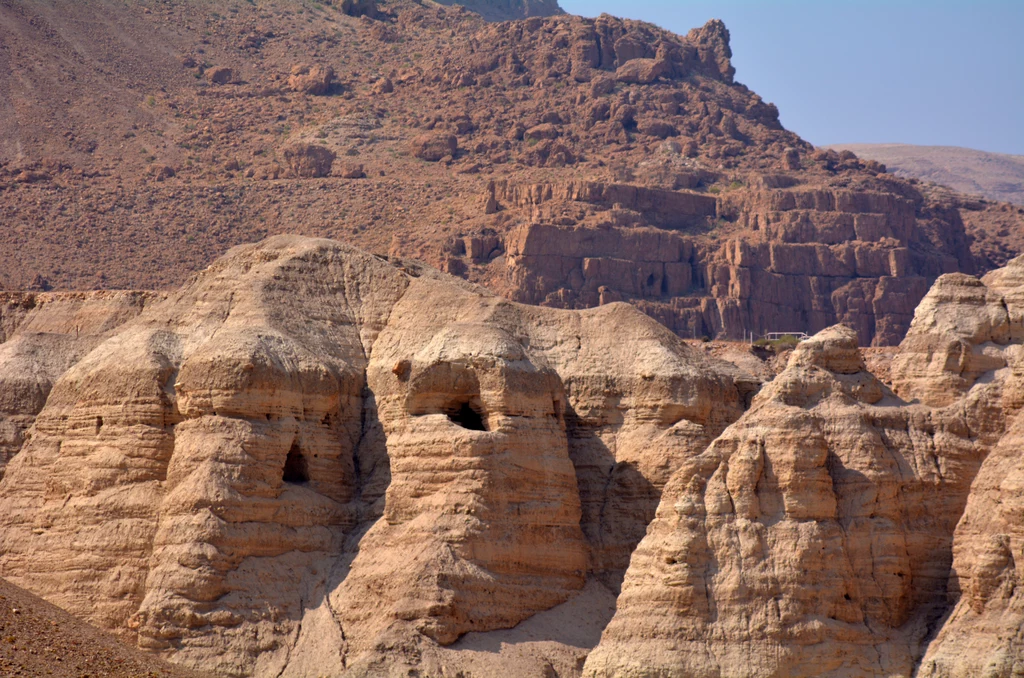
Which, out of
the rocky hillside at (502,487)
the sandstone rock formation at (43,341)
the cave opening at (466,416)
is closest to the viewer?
the rocky hillside at (502,487)

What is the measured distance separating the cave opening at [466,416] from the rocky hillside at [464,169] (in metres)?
51.0

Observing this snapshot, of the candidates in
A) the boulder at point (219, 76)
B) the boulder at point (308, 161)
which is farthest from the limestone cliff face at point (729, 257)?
the boulder at point (219, 76)

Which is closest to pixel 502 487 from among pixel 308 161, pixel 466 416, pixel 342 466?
pixel 466 416

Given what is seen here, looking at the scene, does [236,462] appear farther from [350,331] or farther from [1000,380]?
[1000,380]

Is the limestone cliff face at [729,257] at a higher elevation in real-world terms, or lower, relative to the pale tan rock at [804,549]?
higher

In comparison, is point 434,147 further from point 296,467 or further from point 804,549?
point 804,549

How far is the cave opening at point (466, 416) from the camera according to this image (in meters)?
42.3

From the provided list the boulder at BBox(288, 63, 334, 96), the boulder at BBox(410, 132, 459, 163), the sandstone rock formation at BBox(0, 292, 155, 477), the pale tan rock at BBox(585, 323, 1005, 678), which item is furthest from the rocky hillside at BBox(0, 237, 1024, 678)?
the boulder at BBox(288, 63, 334, 96)

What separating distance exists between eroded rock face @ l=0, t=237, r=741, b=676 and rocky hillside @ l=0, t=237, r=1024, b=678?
0.07 metres

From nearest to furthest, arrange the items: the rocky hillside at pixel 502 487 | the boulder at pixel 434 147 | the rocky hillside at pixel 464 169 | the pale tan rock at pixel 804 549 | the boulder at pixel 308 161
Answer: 1. the pale tan rock at pixel 804 549
2. the rocky hillside at pixel 502 487
3. the rocky hillside at pixel 464 169
4. the boulder at pixel 308 161
5. the boulder at pixel 434 147

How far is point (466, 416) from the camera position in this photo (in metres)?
42.6

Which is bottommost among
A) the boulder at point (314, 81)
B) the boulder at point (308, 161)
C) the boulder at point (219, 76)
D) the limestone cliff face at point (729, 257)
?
the limestone cliff face at point (729, 257)

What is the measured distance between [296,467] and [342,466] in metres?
1.09

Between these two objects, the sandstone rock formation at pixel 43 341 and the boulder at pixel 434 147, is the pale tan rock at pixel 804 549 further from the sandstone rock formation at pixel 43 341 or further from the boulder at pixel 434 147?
the boulder at pixel 434 147
